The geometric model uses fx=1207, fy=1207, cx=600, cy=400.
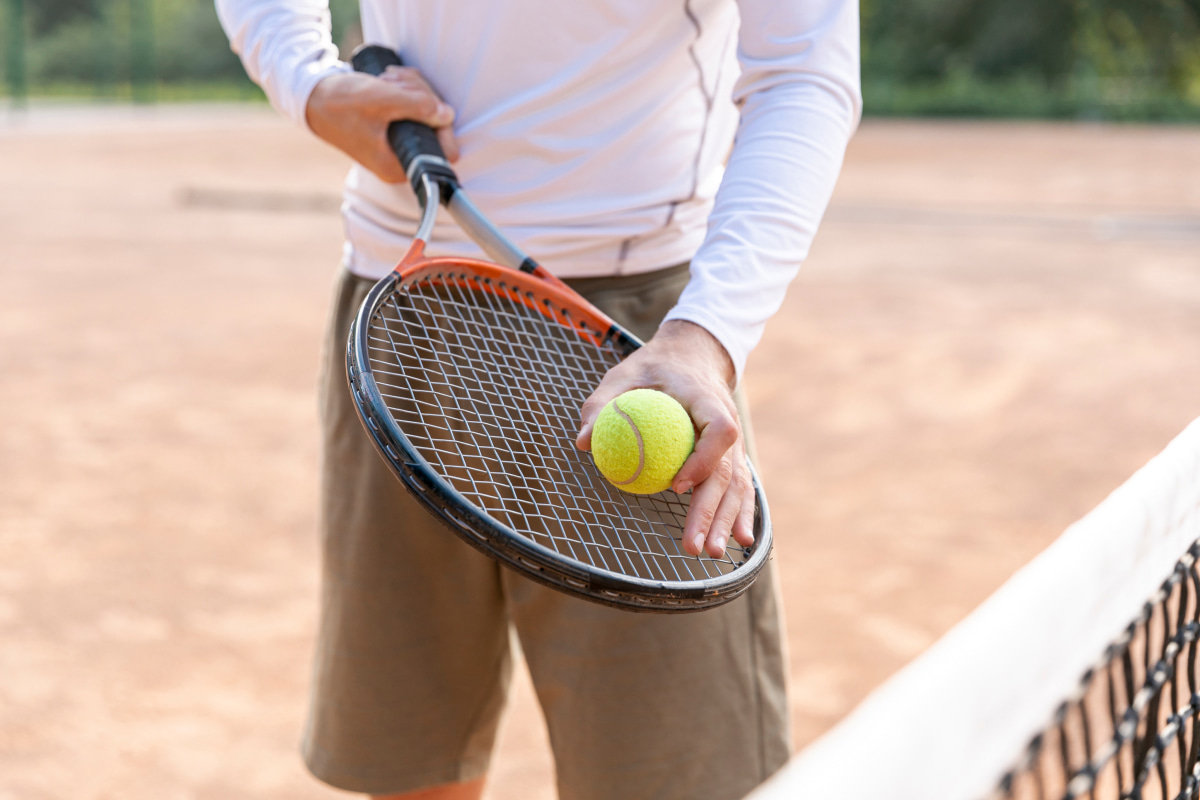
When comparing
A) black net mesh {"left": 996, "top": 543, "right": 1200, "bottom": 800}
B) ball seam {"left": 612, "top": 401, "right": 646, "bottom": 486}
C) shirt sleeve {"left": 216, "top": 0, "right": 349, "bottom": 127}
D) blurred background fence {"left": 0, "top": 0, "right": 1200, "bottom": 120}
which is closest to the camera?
black net mesh {"left": 996, "top": 543, "right": 1200, "bottom": 800}

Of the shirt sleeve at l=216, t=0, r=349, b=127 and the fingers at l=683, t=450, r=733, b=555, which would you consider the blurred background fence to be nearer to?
the shirt sleeve at l=216, t=0, r=349, b=127

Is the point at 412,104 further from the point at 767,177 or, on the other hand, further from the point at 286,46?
the point at 767,177

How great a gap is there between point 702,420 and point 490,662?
20.7 inches

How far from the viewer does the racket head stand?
1.15 metres


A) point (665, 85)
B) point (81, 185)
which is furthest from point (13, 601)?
point (81, 185)

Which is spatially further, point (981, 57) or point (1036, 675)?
point (981, 57)

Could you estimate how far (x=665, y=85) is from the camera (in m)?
1.20

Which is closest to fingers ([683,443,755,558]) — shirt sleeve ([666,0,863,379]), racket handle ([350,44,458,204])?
shirt sleeve ([666,0,863,379])

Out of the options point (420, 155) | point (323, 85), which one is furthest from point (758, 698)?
point (323, 85)

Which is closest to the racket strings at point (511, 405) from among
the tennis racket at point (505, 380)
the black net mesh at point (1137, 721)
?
the tennis racket at point (505, 380)

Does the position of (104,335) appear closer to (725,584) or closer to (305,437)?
(305,437)

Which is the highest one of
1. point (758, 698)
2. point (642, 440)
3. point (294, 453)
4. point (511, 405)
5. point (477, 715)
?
point (642, 440)

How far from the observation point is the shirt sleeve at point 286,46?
1.30 metres

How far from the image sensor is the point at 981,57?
24.8 meters
